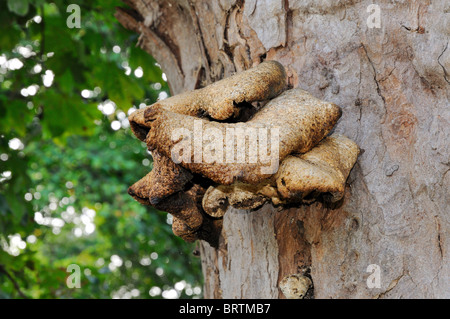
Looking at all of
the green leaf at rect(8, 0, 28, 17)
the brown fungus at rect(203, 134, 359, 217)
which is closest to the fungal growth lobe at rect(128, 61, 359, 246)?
the brown fungus at rect(203, 134, 359, 217)

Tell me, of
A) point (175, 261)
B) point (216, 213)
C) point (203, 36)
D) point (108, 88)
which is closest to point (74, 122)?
point (108, 88)

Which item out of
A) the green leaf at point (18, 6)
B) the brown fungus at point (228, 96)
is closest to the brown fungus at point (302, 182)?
the brown fungus at point (228, 96)

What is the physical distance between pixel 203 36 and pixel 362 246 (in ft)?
3.13

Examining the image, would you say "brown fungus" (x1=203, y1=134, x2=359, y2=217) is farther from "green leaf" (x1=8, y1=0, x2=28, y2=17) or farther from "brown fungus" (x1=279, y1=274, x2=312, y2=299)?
"green leaf" (x1=8, y1=0, x2=28, y2=17)

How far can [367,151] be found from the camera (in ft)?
3.68

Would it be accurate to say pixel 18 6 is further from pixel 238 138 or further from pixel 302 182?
pixel 302 182

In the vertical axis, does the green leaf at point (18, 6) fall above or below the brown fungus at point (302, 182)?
above

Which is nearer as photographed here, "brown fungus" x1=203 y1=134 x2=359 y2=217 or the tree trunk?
"brown fungus" x1=203 y1=134 x2=359 y2=217

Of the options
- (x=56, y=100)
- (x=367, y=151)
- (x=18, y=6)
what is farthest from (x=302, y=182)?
(x=56, y=100)

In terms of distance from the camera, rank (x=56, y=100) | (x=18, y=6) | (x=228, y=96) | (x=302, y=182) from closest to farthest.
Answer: (x=302, y=182)
(x=228, y=96)
(x=18, y=6)
(x=56, y=100)

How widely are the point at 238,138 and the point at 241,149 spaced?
2 cm

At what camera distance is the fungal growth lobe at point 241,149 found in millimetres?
944

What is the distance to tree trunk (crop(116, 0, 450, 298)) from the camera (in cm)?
104

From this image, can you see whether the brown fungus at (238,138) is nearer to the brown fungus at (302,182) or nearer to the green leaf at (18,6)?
the brown fungus at (302,182)
